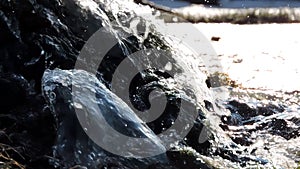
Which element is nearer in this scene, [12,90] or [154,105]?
[12,90]

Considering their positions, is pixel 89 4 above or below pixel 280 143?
above

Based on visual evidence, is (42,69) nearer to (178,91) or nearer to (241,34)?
(178,91)

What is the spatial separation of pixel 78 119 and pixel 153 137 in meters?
0.49

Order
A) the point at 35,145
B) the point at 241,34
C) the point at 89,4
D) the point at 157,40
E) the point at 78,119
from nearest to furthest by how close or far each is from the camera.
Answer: the point at 78,119, the point at 35,145, the point at 89,4, the point at 157,40, the point at 241,34

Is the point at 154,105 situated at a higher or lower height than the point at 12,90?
lower

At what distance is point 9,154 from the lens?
3809 mm

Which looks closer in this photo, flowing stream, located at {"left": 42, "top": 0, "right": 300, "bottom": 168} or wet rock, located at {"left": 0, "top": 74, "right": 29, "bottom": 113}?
flowing stream, located at {"left": 42, "top": 0, "right": 300, "bottom": 168}

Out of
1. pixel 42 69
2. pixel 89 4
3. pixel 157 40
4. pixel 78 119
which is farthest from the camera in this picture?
pixel 157 40

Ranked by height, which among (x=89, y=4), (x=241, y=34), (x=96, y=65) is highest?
(x=89, y=4)

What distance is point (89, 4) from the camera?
5375 millimetres

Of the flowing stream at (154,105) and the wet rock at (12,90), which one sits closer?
the flowing stream at (154,105)

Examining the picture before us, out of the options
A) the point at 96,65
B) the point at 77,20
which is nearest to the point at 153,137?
the point at 96,65

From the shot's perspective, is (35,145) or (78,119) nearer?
(78,119)

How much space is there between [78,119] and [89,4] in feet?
6.32
